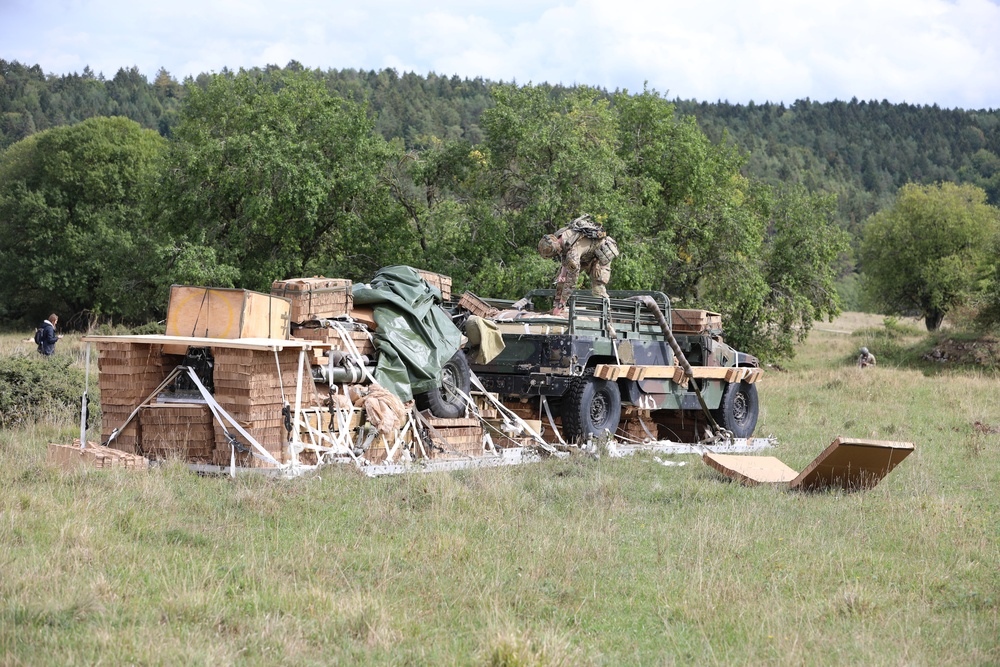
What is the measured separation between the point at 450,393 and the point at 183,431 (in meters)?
3.38

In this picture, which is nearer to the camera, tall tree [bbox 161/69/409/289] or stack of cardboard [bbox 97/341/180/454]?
stack of cardboard [bbox 97/341/180/454]

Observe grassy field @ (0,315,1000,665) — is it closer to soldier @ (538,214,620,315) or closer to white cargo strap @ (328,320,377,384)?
white cargo strap @ (328,320,377,384)

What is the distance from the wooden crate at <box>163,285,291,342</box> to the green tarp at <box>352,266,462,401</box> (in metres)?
1.50

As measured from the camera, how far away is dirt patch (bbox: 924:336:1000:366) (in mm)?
33875

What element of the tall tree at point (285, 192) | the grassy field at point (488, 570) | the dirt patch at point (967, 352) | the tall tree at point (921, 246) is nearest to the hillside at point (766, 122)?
the tall tree at point (921, 246)

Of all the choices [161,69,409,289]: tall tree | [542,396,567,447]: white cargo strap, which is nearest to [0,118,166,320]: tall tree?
[161,69,409,289]: tall tree

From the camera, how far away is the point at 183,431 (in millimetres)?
10594

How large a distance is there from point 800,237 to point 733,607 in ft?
93.8

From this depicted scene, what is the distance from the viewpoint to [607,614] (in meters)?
6.45

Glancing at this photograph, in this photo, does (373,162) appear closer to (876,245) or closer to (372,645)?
(372,645)

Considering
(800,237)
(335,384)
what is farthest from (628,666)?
(800,237)

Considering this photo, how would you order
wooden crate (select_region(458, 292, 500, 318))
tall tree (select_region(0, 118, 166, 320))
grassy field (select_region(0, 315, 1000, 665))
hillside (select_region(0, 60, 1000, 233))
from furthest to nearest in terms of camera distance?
1. hillside (select_region(0, 60, 1000, 233))
2. tall tree (select_region(0, 118, 166, 320))
3. wooden crate (select_region(458, 292, 500, 318))
4. grassy field (select_region(0, 315, 1000, 665))

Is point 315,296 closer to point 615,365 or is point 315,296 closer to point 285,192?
point 615,365

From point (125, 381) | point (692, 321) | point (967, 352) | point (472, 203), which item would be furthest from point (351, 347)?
point (967, 352)
